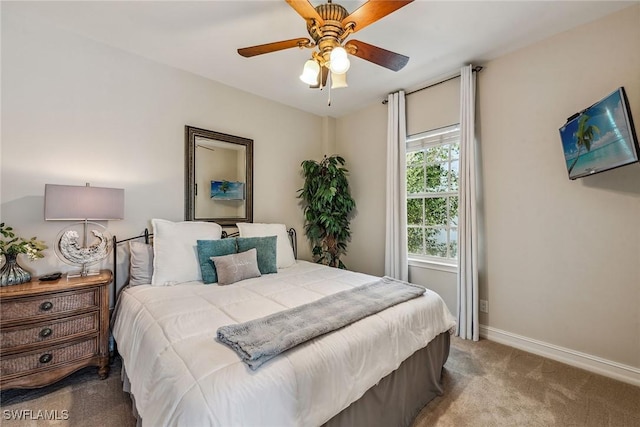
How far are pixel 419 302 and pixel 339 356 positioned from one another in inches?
33.1

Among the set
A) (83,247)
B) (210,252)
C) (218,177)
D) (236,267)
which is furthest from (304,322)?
(218,177)

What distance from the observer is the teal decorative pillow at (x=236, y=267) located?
7.32 ft

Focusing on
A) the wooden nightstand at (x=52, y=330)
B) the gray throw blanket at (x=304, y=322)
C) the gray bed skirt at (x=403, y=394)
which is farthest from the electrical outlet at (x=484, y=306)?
the wooden nightstand at (x=52, y=330)

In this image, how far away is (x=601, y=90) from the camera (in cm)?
211

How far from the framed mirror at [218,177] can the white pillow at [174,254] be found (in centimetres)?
48

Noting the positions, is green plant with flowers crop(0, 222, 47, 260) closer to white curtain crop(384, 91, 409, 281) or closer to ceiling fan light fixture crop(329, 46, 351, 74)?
ceiling fan light fixture crop(329, 46, 351, 74)

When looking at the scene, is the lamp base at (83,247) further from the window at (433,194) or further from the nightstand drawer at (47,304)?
the window at (433,194)

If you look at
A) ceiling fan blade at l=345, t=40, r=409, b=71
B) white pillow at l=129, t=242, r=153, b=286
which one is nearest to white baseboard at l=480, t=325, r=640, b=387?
ceiling fan blade at l=345, t=40, r=409, b=71

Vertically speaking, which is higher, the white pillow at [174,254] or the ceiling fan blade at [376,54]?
the ceiling fan blade at [376,54]

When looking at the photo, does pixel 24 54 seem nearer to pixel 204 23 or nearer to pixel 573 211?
pixel 204 23

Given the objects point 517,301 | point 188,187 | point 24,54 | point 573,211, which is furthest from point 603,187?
point 24,54

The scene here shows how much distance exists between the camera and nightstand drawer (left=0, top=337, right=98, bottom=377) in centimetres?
169

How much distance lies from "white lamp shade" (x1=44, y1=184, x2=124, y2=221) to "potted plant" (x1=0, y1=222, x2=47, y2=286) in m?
→ 0.28

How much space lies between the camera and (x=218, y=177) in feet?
10.1
